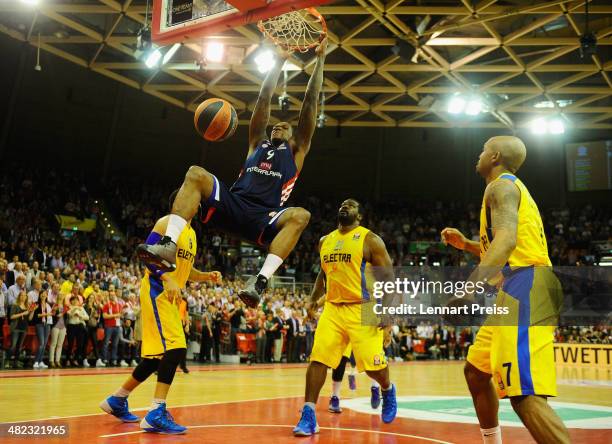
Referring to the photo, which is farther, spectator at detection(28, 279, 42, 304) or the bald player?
spectator at detection(28, 279, 42, 304)

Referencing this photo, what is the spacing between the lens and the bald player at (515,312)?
3398 millimetres

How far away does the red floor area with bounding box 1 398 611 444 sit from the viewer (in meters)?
5.11

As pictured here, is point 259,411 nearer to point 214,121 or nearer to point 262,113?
point 262,113

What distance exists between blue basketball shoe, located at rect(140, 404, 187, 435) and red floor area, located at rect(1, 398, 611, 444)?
0.10 m

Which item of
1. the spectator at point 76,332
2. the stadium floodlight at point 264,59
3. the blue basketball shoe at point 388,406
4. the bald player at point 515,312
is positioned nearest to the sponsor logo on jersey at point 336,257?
the blue basketball shoe at point 388,406

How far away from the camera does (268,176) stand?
16.6 feet

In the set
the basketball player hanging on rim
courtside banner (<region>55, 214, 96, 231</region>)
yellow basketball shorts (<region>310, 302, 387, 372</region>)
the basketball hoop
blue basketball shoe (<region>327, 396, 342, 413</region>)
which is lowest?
blue basketball shoe (<region>327, 396, 342, 413</region>)

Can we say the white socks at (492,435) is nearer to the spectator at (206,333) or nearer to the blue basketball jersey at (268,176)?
the blue basketball jersey at (268,176)

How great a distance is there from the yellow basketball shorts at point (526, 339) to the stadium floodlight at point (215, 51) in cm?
1757

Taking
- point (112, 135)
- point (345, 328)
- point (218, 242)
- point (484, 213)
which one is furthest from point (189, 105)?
point (484, 213)

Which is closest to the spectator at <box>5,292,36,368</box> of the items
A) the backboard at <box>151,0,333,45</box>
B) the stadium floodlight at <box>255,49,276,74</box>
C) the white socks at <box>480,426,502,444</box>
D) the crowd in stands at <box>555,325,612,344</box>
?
the backboard at <box>151,0,333,45</box>

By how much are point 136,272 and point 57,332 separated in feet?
15.6

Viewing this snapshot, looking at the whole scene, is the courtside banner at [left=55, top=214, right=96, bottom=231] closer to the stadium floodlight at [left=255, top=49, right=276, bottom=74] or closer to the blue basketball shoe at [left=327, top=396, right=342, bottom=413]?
the stadium floodlight at [left=255, top=49, right=276, bottom=74]

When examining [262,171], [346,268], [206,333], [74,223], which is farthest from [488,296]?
[74,223]
